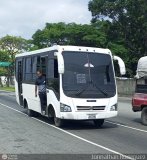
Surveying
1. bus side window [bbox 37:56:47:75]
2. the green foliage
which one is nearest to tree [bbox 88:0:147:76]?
the green foliage

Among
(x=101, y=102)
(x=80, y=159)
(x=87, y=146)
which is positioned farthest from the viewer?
(x=101, y=102)

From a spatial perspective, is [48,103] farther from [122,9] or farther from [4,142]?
[122,9]

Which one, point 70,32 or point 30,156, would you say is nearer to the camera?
point 30,156

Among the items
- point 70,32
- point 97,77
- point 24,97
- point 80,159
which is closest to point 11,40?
point 70,32

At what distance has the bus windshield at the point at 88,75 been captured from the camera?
50.6 feet

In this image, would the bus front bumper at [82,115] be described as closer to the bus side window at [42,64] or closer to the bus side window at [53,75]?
the bus side window at [53,75]

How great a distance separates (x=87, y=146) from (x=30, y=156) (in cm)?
195

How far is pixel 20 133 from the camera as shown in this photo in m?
14.5

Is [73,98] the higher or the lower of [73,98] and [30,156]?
the higher

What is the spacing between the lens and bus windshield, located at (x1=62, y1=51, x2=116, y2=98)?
1543 cm

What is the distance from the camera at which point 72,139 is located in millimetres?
13109

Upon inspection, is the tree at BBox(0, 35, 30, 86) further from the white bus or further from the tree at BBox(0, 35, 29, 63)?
the white bus

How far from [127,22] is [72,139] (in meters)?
41.2

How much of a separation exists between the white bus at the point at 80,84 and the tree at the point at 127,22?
109ft
